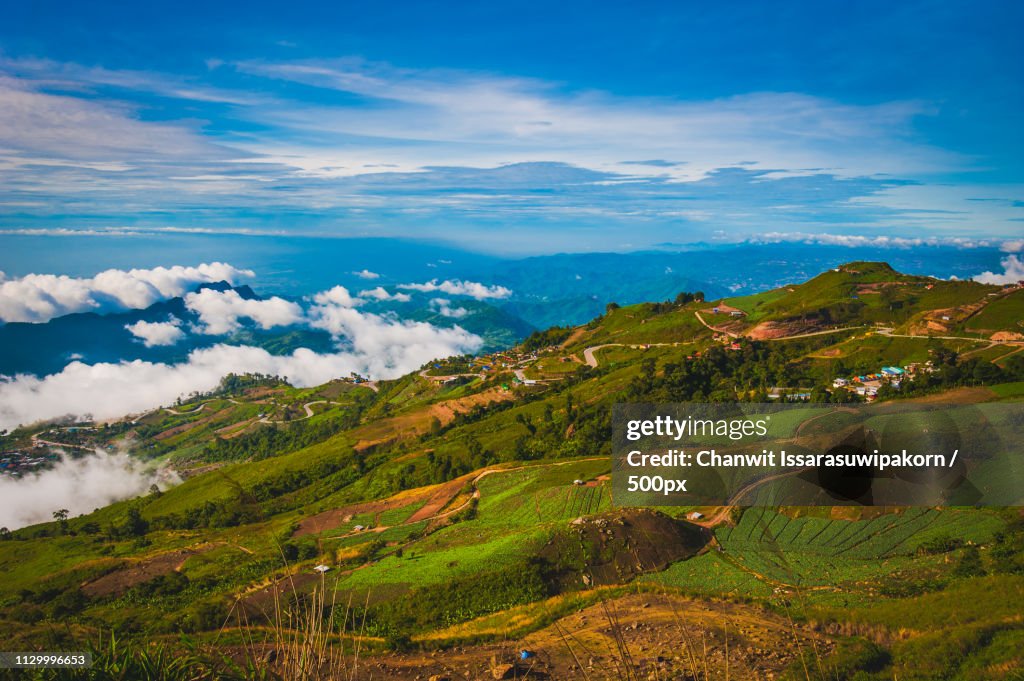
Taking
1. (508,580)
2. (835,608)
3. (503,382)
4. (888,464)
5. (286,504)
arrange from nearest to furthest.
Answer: (835,608)
(508,580)
(888,464)
(286,504)
(503,382)

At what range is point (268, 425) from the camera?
479ft

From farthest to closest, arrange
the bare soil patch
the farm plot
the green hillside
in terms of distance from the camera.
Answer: the bare soil patch → the farm plot → the green hillside

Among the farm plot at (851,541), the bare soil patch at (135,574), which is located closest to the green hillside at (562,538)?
the farm plot at (851,541)

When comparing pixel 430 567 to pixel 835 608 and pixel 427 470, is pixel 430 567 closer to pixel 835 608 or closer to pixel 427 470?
pixel 835 608

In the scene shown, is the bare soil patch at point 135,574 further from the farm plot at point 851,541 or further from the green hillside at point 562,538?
the farm plot at point 851,541

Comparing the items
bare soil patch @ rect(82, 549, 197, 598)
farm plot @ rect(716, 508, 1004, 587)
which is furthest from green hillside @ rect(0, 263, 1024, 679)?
bare soil patch @ rect(82, 549, 197, 598)

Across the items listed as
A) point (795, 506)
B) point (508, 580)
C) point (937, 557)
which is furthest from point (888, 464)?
point (508, 580)

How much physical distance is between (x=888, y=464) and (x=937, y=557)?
807 cm

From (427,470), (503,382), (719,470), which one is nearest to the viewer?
(719,470)

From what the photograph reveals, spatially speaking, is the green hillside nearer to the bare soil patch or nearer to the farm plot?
the farm plot

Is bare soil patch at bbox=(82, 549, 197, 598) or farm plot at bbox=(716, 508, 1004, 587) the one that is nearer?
farm plot at bbox=(716, 508, 1004, 587)

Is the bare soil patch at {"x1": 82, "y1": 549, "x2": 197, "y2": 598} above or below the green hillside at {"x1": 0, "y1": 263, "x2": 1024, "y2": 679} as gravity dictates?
below

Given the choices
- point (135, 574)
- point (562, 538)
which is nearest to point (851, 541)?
point (562, 538)

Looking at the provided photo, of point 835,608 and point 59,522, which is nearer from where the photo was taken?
point 835,608
